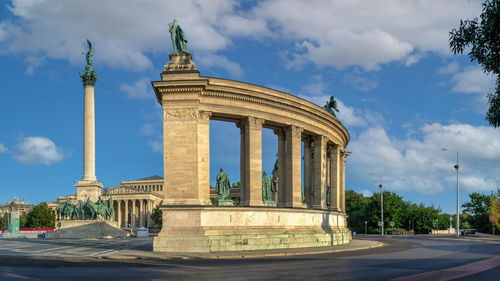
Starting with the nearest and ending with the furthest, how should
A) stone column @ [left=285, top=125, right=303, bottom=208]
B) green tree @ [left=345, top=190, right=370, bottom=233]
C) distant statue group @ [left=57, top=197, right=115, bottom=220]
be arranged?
1. stone column @ [left=285, top=125, right=303, bottom=208]
2. distant statue group @ [left=57, top=197, right=115, bottom=220]
3. green tree @ [left=345, top=190, right=370, bottom=233]

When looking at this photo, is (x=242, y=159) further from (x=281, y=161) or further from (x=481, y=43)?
(x=481, y=43)

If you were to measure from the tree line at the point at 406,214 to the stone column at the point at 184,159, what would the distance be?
70.1 meters

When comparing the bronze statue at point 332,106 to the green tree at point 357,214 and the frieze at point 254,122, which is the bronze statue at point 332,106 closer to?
the frieze at point 254,122

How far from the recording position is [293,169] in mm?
40531

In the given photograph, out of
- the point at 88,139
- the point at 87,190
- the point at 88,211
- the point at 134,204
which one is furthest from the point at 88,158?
the point at 134,204

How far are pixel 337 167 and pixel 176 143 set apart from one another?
22.7 meters

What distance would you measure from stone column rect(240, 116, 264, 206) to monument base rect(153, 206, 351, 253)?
3.70 feet

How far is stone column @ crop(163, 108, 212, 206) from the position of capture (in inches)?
1328

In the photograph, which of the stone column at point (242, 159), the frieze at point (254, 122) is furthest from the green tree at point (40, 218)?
the frieze at point (254, 122)

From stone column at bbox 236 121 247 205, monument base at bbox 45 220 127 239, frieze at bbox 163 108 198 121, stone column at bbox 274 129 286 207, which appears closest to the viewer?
frieze at bbox 163 108 198 121

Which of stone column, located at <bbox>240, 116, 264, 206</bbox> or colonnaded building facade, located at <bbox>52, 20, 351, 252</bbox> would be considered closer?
colonnaded building facade, located at <bbox>52, 20, 351, 252</bbox>

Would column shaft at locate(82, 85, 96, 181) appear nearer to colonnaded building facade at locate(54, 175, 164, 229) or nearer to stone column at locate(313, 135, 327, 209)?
stone column at locate(313, 135, 327, 209)

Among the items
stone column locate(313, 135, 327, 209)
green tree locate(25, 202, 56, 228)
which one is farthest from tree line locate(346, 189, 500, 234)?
green tree locate(25, 202, 56, 228)

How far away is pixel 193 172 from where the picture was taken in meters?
34.0
